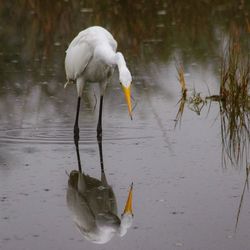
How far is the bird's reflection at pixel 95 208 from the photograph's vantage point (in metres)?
6.60

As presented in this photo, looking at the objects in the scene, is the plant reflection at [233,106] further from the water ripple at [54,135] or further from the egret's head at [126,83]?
the egret's head at [126,83]

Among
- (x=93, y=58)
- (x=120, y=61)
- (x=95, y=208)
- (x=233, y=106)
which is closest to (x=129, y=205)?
(x=95, y=208)

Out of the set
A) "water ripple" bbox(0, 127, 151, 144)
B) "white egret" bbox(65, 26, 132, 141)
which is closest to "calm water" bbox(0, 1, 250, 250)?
"water ripple" bbox(0, 127, 151, 144)

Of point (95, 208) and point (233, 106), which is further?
point (233, 106)

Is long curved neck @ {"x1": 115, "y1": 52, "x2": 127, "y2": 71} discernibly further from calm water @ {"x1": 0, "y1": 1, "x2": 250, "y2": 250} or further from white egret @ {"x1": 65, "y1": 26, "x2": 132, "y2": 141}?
calm water @ {"x1": 0, "y1": 1, "x2": 250, "y2": 250}

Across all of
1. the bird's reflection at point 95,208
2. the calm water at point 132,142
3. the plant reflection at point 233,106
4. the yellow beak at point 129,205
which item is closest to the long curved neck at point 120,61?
the calm water at point 132,142

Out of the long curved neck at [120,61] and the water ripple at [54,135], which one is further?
the water ripple at [54,135]

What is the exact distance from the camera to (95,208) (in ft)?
23.6

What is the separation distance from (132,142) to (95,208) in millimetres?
2171

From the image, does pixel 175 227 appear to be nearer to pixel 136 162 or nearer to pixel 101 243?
pixel 101 243

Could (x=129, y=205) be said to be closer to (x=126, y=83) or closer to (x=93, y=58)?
(x=126, y=83)

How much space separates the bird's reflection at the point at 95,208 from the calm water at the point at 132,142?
0.05 m

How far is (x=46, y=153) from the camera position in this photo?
891 centimetres

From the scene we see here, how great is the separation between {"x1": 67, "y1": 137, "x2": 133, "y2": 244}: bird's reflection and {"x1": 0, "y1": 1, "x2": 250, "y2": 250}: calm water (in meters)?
0.05
